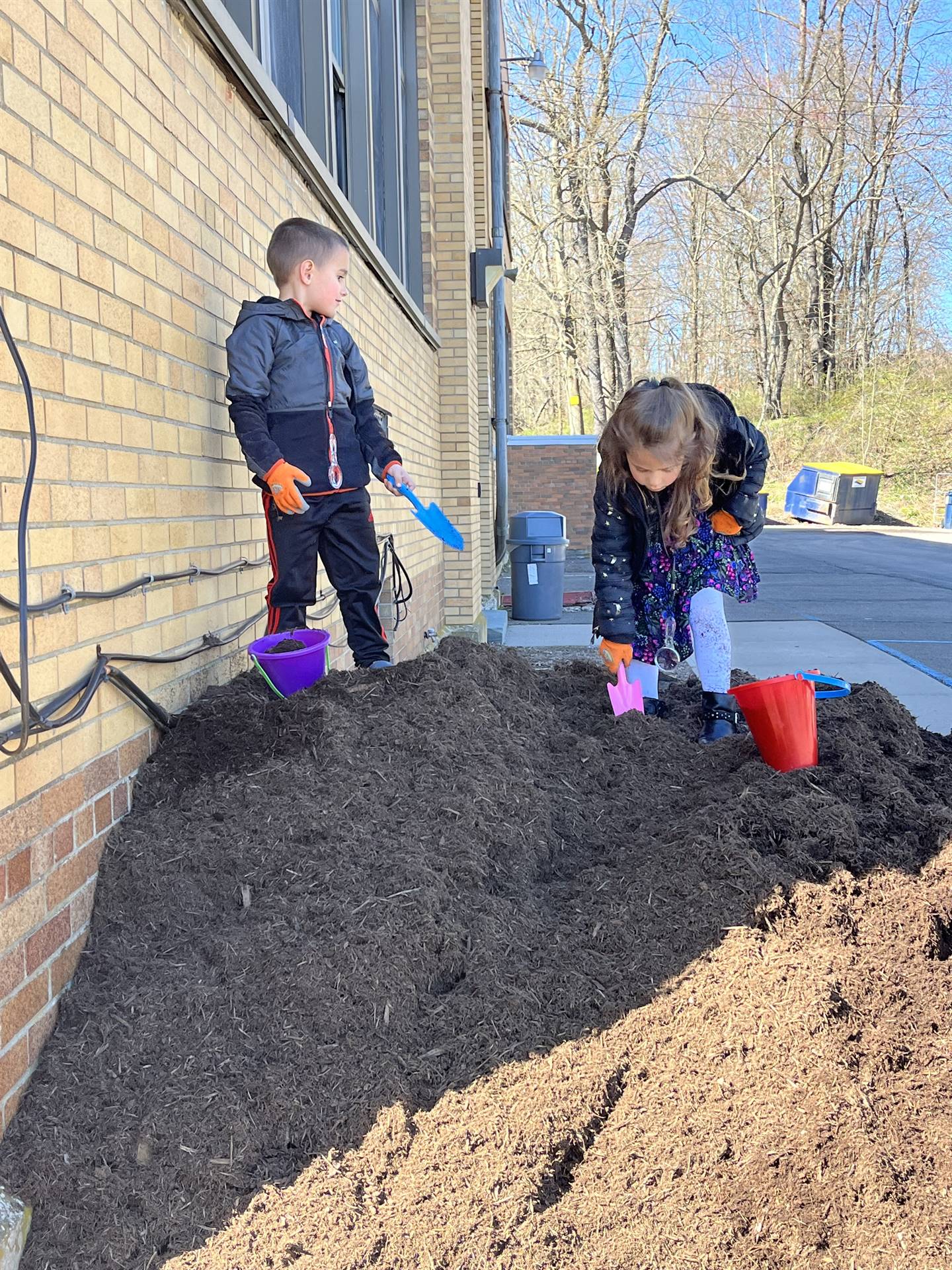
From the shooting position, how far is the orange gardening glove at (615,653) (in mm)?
4094

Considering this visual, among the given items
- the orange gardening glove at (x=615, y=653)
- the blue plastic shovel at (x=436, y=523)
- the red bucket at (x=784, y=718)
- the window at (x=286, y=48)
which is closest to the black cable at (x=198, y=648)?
the blue plastic shovel at (x=436, y=523)

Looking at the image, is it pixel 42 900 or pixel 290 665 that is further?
pixel 290 665

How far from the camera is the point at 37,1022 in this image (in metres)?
1.83

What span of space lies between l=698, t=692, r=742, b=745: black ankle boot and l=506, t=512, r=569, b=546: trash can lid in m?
6.04

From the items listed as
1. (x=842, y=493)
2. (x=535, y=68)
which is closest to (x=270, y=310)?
(x=535, y=68)

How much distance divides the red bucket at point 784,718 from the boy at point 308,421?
1.44m

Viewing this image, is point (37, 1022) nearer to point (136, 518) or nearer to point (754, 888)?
point (136, 518)

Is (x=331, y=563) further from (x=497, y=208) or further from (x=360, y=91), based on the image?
(x=497, y=208)

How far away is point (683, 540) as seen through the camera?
4.07 meters

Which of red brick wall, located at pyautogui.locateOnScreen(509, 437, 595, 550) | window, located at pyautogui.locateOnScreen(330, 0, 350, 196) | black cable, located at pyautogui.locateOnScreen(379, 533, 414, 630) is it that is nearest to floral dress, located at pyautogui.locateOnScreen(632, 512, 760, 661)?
black cable, located at pyautogui.locateOnScreen(379, 533, 414, 630)

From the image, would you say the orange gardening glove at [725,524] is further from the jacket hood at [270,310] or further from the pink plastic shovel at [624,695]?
the jacket hood at [270,310]

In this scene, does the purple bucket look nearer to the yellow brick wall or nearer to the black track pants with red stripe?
the yellow brick wall

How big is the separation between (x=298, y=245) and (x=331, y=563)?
1.12 metres

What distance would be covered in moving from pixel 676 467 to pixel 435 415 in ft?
17.6
